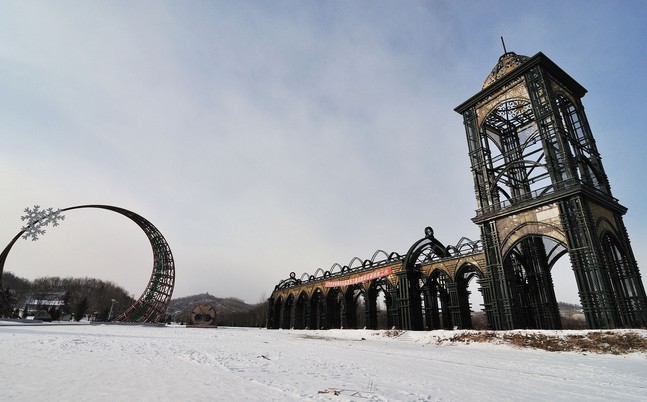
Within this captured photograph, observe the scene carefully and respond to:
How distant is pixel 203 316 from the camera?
4538 centimetres

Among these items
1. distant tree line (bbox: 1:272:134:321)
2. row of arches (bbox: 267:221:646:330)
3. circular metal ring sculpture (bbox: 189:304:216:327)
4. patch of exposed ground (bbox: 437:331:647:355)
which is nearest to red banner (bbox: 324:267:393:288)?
row of arches (bbox: 267:221:646:330)

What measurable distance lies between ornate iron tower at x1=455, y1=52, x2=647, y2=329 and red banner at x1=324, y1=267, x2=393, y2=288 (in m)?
8.06

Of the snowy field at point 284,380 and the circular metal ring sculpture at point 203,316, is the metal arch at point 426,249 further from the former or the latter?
the circular metal ring sculpture at point 203,316

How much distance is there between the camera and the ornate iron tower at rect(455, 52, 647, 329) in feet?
55.3

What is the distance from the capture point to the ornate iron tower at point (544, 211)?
55.3 feet

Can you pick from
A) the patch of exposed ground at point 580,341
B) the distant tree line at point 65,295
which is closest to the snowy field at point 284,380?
the patch of exposed ground at point 580,341

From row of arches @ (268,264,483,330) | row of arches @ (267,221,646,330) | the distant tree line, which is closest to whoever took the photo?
row of arches @ (267,221,646,330)

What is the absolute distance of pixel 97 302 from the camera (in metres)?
87.6

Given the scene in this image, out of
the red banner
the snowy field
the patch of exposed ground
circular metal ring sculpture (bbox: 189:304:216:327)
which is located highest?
the red banner

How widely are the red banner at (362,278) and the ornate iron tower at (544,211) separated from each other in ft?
26.4

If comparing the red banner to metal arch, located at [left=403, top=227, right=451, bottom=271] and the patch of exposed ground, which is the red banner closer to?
metal arch, located at [left=403, top=227, right=451, bottom=271]

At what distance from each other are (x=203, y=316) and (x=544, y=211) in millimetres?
42860

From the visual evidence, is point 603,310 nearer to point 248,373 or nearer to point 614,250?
point 614,250

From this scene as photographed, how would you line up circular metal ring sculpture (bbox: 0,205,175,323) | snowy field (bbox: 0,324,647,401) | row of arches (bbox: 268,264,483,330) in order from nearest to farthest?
snowy field (bbox: 0,324,647,401)
row of arches (bbox: 268,264,483,330)
circular metal ring sculpture (bbox: 0,205,175,323)
